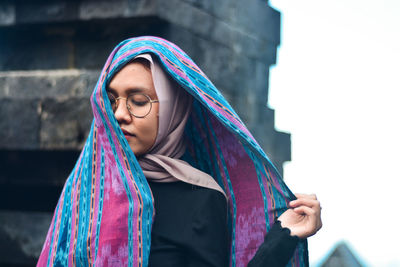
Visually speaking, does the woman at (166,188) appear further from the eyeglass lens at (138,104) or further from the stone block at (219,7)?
the stone block at (219,7)

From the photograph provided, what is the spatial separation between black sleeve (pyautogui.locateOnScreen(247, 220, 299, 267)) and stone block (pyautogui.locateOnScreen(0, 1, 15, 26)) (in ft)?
11.1

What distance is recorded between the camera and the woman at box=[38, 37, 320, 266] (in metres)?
2.29

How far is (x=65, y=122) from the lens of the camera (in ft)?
14.6

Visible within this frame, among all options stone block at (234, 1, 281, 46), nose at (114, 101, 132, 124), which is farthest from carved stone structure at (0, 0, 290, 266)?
nose at (114, 101, 132, 124)

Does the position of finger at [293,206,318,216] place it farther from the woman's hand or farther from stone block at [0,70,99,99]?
stone block at [0,70,99,99]

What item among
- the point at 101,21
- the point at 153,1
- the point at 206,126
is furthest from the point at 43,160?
the point at 206,126

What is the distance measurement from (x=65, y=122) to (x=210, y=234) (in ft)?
8.14

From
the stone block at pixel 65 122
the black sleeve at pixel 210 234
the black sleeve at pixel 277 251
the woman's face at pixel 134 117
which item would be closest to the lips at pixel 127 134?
the woman's face at pixel 134 117

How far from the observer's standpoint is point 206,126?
2654 mm

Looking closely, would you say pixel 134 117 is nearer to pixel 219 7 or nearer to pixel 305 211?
pixel 305 211

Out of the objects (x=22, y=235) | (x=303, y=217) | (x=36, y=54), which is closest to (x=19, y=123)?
(x=36, y=54)

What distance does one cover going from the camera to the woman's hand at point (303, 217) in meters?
2.28

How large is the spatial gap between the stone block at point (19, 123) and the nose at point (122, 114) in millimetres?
2346

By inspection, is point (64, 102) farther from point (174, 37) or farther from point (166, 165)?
point (166, 165)
